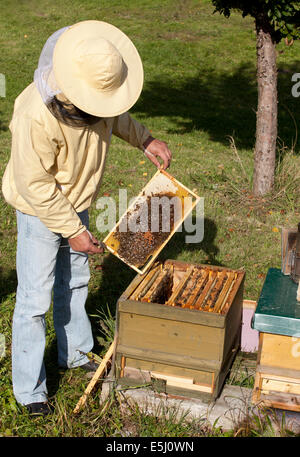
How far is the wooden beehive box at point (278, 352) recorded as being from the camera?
8.28 feet

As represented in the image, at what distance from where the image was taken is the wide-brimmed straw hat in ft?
7.70

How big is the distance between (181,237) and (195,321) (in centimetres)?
255

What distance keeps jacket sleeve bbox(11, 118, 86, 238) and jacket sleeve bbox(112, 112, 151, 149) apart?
2.12ft

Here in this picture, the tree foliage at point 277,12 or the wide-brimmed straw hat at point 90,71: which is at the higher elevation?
the tree foliage at point 277,12

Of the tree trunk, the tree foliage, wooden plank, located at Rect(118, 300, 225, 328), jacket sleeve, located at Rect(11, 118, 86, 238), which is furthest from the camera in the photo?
the tree trunk

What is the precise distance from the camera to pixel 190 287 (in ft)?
9.94

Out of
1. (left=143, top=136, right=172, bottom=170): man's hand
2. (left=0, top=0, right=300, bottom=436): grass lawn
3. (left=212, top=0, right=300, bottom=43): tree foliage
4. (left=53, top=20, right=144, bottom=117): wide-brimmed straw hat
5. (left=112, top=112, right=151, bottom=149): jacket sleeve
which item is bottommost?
(left=0, top=0, right=300, bottom=436): grass lawn

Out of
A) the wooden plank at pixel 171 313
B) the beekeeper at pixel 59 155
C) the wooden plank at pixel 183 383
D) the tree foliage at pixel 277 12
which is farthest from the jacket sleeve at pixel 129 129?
the tree foliage at pixel 277 12

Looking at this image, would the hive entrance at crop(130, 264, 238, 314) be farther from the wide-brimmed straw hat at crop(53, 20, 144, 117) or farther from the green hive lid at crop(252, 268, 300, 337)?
the wide-brimmed straw hat at crop(53, 20, 144, 117)

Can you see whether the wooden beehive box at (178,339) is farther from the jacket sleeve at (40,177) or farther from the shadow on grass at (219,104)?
the shadow on grass at (219,104)

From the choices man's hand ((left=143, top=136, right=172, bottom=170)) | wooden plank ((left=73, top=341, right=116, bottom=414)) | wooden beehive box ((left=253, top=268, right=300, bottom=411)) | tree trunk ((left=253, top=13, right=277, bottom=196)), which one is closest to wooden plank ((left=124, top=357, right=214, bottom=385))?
wooden plank ((left=73, top=341, right=116, bottom=414))

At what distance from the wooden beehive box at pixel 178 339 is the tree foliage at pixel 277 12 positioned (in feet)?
10.5

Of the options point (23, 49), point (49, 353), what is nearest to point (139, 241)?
point (49, 353)

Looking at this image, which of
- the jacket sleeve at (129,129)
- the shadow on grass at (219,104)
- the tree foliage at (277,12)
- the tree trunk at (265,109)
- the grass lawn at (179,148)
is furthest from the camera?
the shadow on grass at (219,104)
